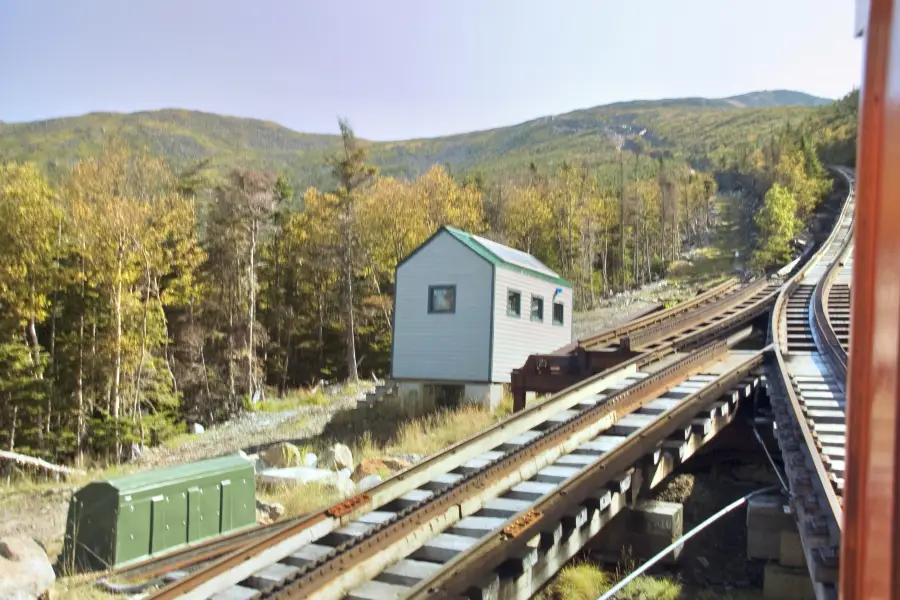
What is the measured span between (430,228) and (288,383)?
40.9ft

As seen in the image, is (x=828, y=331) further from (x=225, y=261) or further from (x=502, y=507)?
(x=225, y=261)

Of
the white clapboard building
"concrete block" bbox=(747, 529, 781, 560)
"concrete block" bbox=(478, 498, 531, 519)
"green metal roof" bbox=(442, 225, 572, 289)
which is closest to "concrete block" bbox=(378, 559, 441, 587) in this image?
"concrete block" bbox=(478, 498, 531, 519)

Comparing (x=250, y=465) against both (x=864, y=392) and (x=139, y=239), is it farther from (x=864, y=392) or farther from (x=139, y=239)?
(x=139, y=239)

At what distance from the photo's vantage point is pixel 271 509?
32.4 feet

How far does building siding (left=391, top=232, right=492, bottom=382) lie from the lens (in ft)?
70.0

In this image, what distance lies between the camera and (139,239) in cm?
2666

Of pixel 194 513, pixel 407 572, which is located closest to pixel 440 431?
pixel 194 513

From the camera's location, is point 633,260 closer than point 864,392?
No

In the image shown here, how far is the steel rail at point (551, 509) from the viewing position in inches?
202

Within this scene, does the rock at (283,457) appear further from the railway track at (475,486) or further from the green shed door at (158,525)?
the railway track at (475,486)

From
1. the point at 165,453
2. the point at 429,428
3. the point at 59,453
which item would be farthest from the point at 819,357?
the point at 59,453

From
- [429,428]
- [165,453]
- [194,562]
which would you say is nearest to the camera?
[194,562]

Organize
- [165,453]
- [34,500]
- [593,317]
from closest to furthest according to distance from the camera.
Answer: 1. [34,500]
2. [165,453]
3. [593,317]

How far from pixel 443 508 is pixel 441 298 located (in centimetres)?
1611
